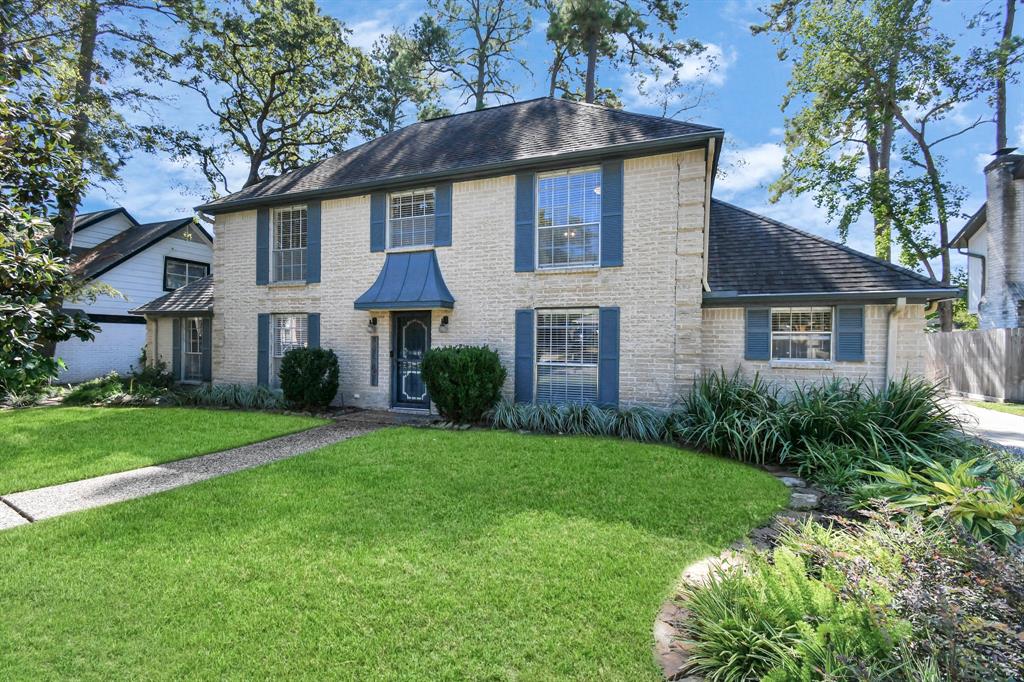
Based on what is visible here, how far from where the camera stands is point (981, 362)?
47.9 ft

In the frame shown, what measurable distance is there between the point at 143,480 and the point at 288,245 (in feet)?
26.1

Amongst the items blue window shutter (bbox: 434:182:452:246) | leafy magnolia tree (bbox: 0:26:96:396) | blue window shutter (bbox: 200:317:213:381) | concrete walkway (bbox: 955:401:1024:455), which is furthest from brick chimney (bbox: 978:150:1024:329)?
blue window shutter (bbox: 200:317:213:381)

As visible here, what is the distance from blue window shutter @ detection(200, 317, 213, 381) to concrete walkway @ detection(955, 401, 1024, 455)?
18.3 metres

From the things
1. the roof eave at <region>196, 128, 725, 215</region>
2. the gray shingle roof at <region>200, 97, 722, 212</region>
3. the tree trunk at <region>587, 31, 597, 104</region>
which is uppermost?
the tree trunk at <region>587, 31, 597, 104</region>

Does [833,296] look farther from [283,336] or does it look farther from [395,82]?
[395,82]

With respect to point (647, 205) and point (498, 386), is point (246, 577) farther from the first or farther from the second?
point (647, 205)

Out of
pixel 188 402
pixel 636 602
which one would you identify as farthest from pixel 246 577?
pixel 188 402

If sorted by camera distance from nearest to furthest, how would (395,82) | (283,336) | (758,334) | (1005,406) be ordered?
(758,334)
(283,336)
(1005,406)
(395,82)

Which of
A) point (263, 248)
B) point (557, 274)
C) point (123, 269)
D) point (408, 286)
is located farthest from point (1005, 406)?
point (123, 269)

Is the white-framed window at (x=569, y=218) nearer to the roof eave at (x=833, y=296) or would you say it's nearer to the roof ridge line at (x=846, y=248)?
the roof eave at (x=833, y=296)

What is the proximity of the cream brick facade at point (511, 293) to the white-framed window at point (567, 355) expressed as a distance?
340mm

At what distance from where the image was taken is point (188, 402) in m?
12.6

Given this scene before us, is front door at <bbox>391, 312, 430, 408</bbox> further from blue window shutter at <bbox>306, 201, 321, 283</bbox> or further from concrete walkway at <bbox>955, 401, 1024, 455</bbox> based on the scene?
concrete walkway at <bbox>955, 401, 1024, 455</bbox>

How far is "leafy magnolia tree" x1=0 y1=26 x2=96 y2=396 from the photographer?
372 centimetres
